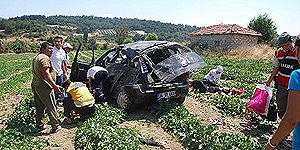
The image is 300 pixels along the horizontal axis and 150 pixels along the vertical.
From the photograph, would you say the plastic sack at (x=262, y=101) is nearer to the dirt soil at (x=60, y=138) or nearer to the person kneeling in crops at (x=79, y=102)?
the person kneeling in crops at (x=79, y=102)

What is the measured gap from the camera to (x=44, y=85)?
270 inches

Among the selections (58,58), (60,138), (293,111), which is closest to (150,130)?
(60,138)

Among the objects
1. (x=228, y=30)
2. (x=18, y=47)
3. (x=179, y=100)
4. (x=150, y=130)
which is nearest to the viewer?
(x=150, y=130)

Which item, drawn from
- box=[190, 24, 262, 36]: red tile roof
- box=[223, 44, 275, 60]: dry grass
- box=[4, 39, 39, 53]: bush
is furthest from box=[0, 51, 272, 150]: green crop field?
box=[4, 39, 39, 53]: bush

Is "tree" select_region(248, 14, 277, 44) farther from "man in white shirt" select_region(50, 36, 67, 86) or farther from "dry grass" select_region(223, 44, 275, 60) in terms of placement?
"man in white shirt" select_region(50, 36, 67, 86)

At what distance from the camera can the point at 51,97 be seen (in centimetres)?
697

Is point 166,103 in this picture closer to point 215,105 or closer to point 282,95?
point 215,105

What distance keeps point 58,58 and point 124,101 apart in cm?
226

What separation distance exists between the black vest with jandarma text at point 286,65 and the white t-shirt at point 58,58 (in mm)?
5704

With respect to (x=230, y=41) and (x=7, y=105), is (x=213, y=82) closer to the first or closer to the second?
(x=7, y=105)

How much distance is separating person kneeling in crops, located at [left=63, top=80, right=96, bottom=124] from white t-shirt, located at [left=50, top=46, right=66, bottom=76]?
148 centimetres

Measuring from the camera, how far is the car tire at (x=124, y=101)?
26.9 ft

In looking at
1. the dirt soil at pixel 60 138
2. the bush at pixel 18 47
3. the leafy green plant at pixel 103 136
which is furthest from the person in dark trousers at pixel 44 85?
the bush at pixel 18 47

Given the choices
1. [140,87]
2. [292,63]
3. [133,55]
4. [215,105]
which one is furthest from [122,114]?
[292,63]
